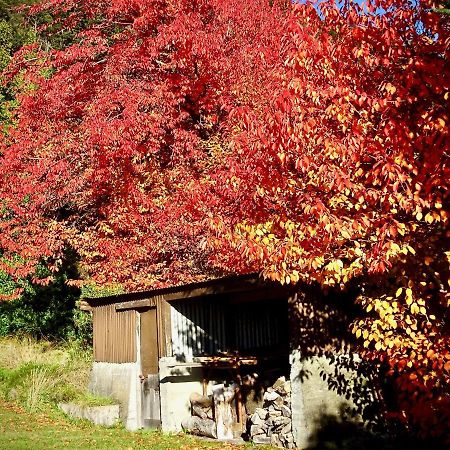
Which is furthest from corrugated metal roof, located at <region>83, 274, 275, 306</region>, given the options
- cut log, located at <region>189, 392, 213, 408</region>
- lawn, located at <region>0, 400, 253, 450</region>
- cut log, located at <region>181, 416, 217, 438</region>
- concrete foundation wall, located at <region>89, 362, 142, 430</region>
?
lawn, located at <region>0, 400, 253, 450</region>

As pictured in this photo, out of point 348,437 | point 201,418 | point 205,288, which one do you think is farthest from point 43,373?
point 348,437

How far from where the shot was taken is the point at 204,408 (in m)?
15.1

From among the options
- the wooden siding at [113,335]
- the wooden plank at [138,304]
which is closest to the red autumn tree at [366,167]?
the wooden plank at [138,304]

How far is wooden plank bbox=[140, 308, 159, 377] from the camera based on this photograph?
53.4 feet

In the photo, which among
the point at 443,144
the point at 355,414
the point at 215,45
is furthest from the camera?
the point at 215,45

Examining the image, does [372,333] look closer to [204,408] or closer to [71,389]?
[204,408]

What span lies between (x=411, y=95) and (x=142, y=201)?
12.6m

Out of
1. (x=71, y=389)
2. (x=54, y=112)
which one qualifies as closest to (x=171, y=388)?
(x=71, y=389)

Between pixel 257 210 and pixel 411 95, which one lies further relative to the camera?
pixel 257 210

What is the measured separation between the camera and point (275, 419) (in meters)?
12.9

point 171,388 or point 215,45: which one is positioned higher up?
point 215,45

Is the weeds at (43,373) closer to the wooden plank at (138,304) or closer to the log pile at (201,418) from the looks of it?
the wooden plank at (138,304)

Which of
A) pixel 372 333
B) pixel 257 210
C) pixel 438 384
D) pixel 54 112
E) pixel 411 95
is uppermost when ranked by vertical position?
pixel 54 112

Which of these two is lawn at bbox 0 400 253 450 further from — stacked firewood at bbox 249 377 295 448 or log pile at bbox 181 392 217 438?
stacked firewood at bbox 249 377 295 448
